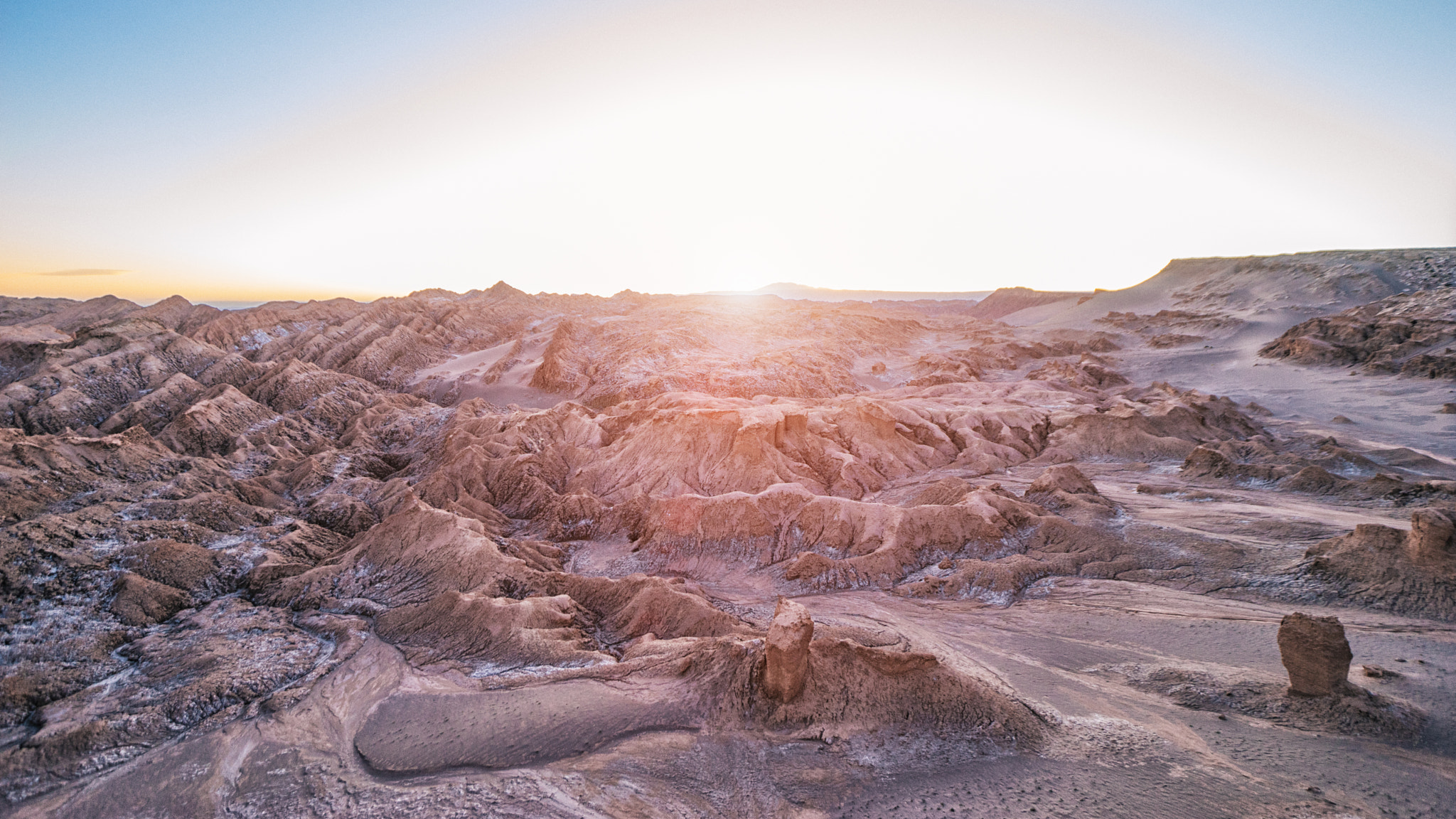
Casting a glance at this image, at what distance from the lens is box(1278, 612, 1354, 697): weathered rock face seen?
1223 cm

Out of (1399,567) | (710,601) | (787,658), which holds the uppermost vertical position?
(1399,567)

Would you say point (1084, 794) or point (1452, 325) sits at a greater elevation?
point (1452, 325)

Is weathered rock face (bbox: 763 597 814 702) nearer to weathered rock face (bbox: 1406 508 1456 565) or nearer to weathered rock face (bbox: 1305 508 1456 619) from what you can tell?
weathered rock face (bbox: 1305 508 1456 619)

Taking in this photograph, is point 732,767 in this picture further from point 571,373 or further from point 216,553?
point 571,373

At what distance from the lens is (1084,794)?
10727 millimetres

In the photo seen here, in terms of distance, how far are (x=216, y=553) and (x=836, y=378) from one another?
5231 centimetres

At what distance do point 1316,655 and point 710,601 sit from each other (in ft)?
52.8

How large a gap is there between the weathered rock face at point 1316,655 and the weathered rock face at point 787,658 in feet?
34.8

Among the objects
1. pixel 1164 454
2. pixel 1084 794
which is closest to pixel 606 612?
pixel 1084 794

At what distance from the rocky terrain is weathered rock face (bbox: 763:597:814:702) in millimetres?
81

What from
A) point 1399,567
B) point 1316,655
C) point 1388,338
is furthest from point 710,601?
point 1388,338

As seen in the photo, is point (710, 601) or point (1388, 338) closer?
point (710, 601)

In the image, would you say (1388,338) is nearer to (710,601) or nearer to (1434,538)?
(1434,538)

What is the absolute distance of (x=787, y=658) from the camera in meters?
13.5
